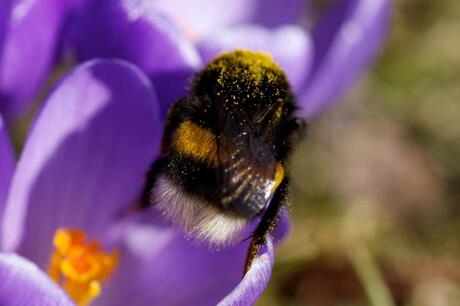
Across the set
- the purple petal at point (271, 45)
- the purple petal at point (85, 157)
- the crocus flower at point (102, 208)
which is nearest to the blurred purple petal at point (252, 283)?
the crocus flower at point (102, 208)

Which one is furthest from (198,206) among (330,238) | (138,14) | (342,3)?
(330,238)

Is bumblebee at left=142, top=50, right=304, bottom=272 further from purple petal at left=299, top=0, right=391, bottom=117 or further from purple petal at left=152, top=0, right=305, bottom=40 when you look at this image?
purple petal at left=152, top=0, right=305, bottom=40

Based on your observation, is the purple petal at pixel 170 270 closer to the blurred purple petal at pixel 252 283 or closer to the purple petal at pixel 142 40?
the blurred purple petal at pixel 252 283

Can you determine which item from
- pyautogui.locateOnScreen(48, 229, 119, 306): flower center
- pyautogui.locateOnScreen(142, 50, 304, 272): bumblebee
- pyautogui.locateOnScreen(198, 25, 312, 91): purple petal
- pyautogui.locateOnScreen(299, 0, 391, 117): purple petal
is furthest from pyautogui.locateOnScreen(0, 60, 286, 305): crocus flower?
pyautogui.locateOnScreen(299, 0, 391, 117): purple petal

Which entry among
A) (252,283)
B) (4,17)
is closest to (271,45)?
(4,17)

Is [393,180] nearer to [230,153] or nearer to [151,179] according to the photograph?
[151,179]

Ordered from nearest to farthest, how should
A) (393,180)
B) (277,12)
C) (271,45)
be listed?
(271,45) < (277,12) < (393,180)
